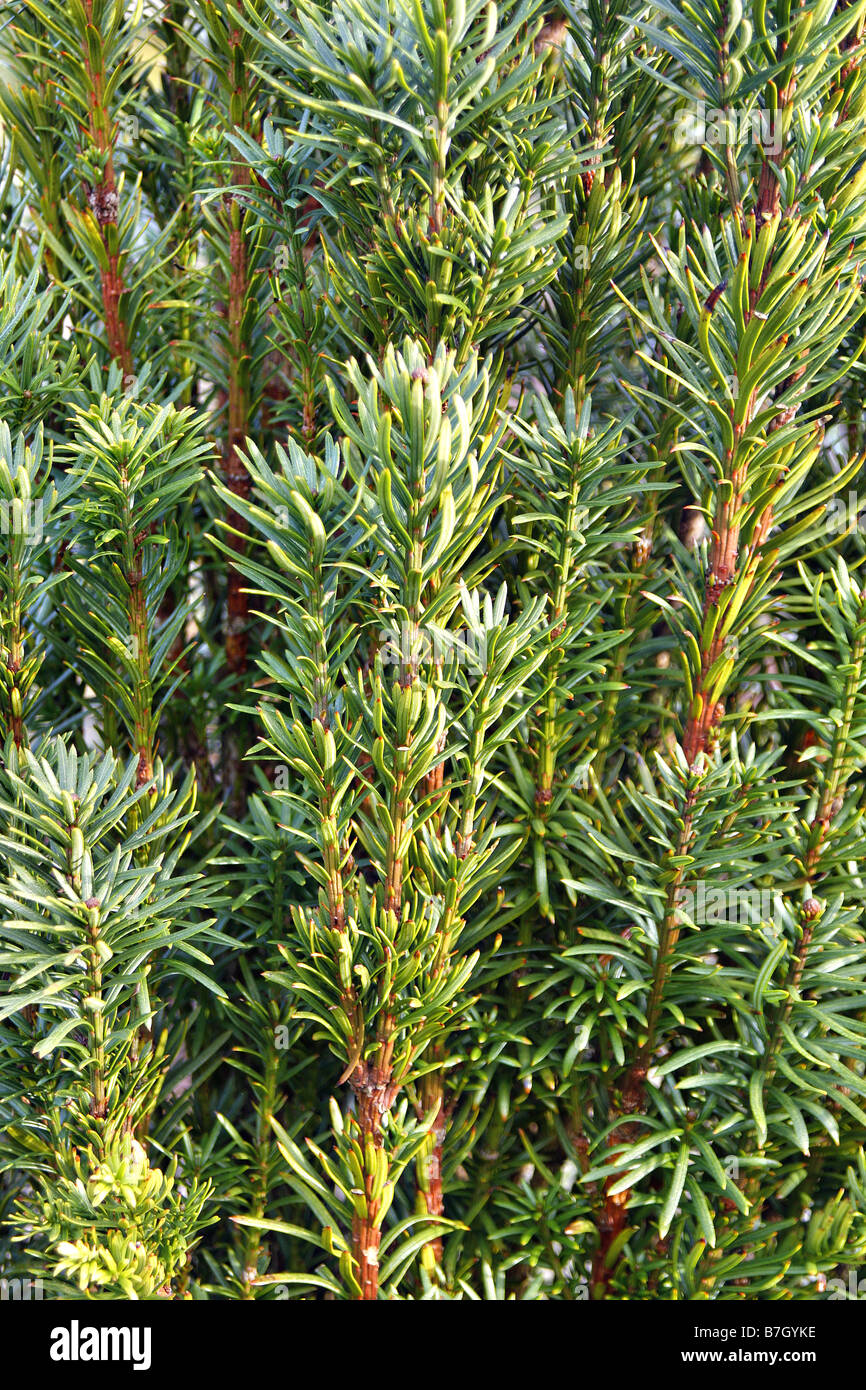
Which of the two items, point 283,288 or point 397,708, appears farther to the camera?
point 283,288

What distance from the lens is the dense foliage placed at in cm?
40

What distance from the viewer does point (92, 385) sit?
495 mm

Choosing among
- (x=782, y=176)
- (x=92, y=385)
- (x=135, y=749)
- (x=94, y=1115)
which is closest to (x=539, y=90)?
(x=782, y=176)

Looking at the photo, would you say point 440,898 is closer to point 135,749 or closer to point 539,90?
point 135,749

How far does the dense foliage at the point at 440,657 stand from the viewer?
1.32 ft

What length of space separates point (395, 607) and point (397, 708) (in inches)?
1.6

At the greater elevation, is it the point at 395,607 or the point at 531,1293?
the point at 395,607

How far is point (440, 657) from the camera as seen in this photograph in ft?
1.34

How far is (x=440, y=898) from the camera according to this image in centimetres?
43

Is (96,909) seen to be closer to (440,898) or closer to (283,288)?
(440,898)

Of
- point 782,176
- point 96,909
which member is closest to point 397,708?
point 96,909
